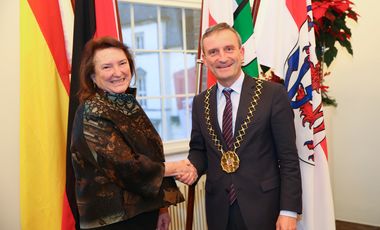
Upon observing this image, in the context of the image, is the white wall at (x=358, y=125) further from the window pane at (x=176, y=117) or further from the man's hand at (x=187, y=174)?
the man's hand at (x=187, y=174)

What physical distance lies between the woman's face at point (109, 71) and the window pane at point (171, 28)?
1764mm

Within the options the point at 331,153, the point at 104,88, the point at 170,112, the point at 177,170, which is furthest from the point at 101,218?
the point at 331,153

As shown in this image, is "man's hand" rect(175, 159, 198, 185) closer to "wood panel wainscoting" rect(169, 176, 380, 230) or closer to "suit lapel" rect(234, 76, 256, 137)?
"suit lapel" rect(234, 76, 256, 137)

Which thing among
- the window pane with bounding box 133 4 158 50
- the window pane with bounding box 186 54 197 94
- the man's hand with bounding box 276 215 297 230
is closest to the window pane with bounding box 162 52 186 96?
the window pane with bounding box 186 54 197 94

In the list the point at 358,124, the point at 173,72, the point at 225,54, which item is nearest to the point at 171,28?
the point at 173,72

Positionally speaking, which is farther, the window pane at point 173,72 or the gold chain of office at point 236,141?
the window pane at point 173,72

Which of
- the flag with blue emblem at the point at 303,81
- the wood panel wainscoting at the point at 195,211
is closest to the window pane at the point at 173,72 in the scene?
the wood panel wainscoting at the point at 195,211

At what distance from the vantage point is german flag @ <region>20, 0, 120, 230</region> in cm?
178

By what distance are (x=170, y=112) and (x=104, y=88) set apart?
190 cm

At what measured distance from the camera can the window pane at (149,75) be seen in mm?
3184

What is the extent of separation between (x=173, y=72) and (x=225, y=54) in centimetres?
180

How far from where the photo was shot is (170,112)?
3.42 metres

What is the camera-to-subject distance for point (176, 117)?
134 inches

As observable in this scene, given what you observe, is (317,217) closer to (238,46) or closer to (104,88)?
(238,46)
